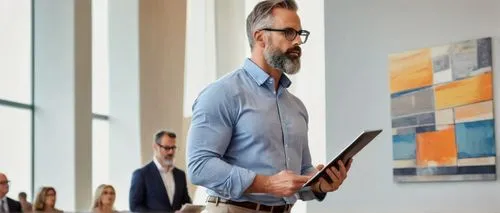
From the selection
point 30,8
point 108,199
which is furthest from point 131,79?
point 108,199

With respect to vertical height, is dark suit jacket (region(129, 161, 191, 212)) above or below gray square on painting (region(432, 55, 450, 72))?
below

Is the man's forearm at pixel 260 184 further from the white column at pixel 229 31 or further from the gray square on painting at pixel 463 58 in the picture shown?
the white column at pixel 229 31

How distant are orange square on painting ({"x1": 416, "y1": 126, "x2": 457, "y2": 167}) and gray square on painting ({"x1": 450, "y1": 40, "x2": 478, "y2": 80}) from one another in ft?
1.58

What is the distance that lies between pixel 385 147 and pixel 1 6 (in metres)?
4.30

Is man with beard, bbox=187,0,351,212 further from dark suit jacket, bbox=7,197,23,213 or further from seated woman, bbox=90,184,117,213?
seated woman, bbox=90,184,117,213

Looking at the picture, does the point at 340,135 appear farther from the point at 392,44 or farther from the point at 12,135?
the point at 12,135

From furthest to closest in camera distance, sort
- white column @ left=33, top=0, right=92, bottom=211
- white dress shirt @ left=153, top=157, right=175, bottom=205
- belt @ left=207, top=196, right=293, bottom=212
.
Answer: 1. white column @ left=33, top=0, right=92, bottom=211
2. white dress shirt @ left=153, top=157, right=175, bottom=205
3. belt @ left=207, top=196, right=293, bottom=212

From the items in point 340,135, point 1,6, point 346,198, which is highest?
point 1,6

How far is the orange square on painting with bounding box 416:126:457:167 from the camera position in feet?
23.9

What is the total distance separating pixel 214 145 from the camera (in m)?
2.61

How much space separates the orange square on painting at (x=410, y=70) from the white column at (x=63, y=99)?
3.48m

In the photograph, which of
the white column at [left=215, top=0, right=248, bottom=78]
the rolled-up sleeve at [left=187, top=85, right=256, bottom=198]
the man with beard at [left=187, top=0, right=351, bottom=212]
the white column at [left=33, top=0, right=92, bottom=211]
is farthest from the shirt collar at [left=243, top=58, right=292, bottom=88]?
the white column at [left=215, top=0, right=248, bottom=78]

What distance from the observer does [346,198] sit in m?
8.34

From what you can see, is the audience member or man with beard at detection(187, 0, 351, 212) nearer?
man with beard at detection(187, 0, 351, 212)
